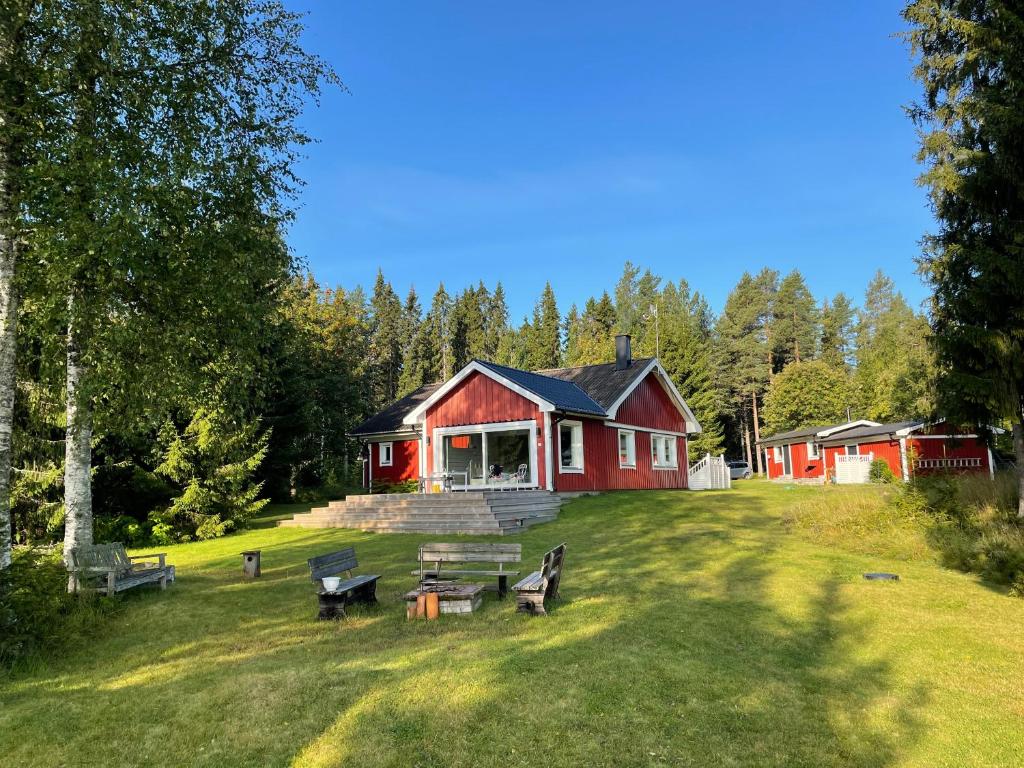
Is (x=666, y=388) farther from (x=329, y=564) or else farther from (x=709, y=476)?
(x=329, y=564)

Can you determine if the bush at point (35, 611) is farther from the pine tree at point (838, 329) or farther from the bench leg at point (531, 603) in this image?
the pine tree at point (838, 329)

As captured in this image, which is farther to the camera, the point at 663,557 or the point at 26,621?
the point at 663,557

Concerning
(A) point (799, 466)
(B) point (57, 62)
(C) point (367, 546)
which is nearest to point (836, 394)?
(A) point (799, 466)

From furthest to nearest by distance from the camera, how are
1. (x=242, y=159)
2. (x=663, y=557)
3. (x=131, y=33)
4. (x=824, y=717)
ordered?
1. (x=663, y=557)
2. (x=242, y=159)
3. (x=131, y=33)
4. (x=824, y=717)

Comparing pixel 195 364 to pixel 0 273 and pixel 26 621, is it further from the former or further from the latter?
pixel 26 621

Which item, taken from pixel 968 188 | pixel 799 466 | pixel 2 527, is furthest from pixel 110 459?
pixel 799 466

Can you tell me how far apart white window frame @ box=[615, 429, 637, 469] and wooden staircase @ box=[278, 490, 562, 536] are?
5.19m

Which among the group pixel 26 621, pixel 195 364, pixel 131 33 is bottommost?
pixel 26 621

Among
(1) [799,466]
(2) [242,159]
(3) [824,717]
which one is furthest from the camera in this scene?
(1) [799,466]

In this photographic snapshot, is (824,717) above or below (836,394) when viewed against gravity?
below

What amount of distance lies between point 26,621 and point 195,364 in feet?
14.2

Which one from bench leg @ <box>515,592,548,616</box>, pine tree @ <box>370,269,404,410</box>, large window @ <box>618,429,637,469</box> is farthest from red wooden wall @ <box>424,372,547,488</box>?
pine tree @ <box>370,269,404,410</box>

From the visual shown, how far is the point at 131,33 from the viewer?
8359 mm

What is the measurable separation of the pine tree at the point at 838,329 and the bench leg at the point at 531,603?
63.6 metres
